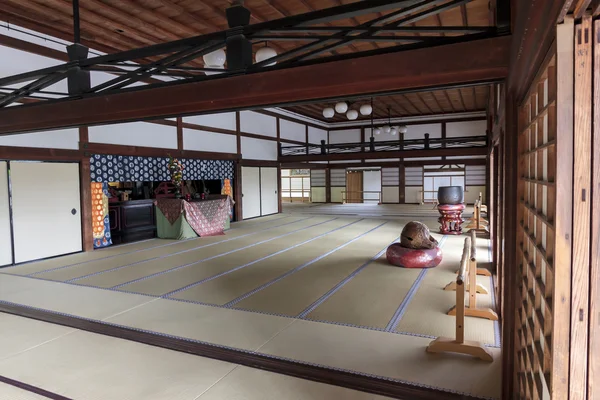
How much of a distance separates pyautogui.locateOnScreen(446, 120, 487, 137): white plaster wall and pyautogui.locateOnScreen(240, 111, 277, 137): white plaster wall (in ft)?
23.9

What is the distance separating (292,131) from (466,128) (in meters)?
6.94

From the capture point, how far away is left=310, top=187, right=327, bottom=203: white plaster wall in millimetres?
18531

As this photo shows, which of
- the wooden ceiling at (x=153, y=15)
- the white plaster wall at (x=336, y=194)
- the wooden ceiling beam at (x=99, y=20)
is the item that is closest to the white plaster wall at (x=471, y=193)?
the white plaster wall at (x=336, y=194)

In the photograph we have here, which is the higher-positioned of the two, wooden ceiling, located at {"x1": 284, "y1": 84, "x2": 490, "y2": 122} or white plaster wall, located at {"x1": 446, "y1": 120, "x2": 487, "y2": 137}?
wooden ceiling, located at {"x1": 284, "y1": 84, "x2": 490, "y2": 122}

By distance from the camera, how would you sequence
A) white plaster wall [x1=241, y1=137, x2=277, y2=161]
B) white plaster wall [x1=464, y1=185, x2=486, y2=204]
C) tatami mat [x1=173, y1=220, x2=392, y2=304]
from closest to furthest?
tatami mat [x1=173, y1=220, x2=392, y2=304] → white plaster wall [x1=241, y1=137, x2=277, y2=161] → white plaster wall [x1=464, y1=185, x2=486, y2=204]

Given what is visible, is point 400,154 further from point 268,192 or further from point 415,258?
point 415,258

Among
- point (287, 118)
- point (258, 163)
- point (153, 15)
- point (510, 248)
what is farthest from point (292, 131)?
point (510, 248)

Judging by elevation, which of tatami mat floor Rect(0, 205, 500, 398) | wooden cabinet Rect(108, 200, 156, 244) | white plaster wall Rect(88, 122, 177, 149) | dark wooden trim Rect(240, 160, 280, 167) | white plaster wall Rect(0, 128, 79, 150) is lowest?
tatami mat floor Rect(0, 205, 500, 398)

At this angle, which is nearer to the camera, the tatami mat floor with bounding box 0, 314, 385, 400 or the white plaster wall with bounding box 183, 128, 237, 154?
the tatami mat floor with bounding box 0, 314, 385, 400

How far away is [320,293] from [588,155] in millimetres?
3427

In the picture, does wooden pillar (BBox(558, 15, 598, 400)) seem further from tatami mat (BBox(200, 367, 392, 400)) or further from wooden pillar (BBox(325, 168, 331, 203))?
wooden pillar (BBox(325, 168, 331, 203))

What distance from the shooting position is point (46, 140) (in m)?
6.25

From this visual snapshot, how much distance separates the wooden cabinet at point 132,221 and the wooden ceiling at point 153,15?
10.7 feet

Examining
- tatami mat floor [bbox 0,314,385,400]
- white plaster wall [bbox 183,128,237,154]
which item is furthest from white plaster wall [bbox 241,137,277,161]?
tatami mat floor [bbox 0,314,385,400]
